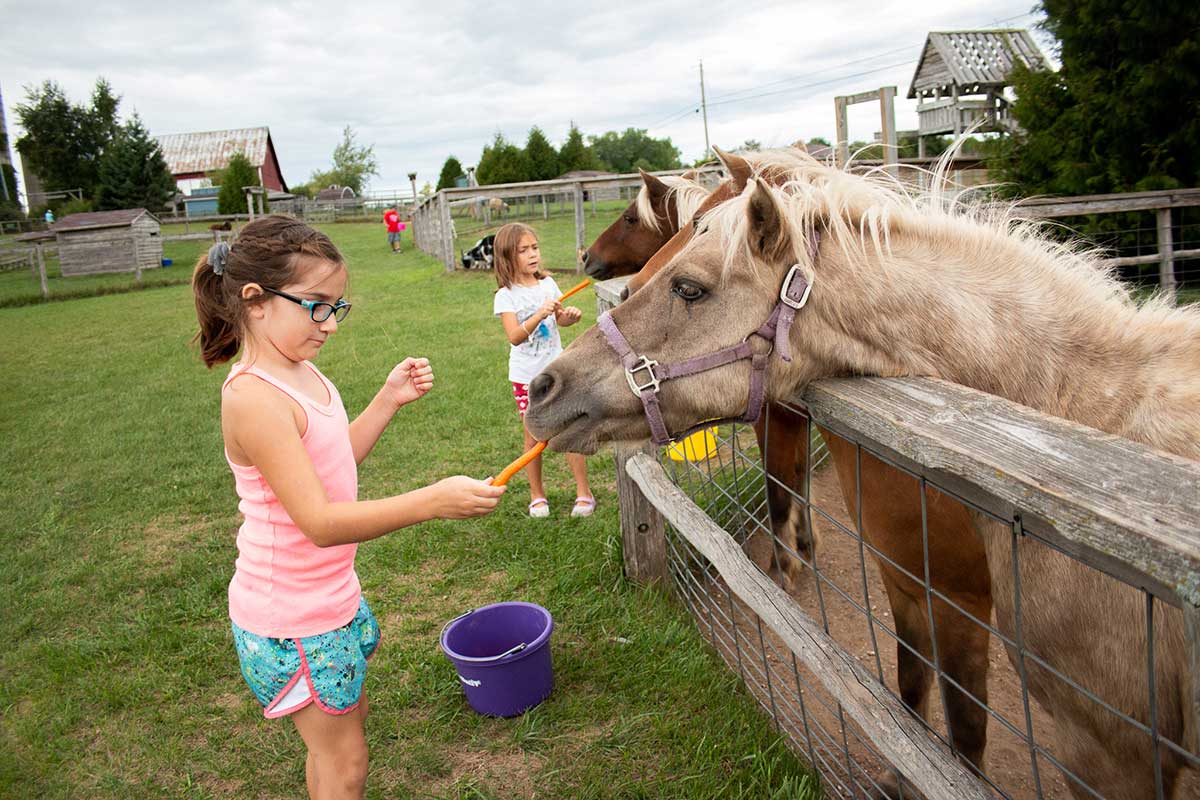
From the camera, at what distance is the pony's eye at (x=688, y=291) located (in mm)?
1738

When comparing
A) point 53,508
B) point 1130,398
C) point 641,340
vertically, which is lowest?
point 53,508

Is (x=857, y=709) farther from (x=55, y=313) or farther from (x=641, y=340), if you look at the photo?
(x=55, y=313)

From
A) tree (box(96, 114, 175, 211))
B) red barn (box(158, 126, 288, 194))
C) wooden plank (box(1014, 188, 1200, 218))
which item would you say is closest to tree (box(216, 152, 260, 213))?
tree (box(96, 114, 175, 211))

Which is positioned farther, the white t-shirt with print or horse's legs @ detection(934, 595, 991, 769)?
the white t-shirt with print

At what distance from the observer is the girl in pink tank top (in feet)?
5.57

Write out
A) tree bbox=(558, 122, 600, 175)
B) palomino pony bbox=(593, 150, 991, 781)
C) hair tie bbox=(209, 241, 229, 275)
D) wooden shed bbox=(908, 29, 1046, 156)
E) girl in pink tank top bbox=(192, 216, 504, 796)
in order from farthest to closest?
tree bbox=(558, 122, 600, 175) → wooden shed bbox=(908, 29, 1046, 156) → palomino pony bbox=(593, 150, 991, 781) → hair tie bbox=(209, 241, 229, 275) → girl in pink tank top bbox=(192, 216, 504, 796)

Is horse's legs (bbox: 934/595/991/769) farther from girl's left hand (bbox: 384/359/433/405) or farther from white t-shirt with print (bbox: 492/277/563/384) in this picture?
white t-shirt with print (bbox: 492/277/563/384)

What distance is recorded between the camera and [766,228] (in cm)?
→ 165

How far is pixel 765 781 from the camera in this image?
2.29 m

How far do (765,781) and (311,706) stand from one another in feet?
4.50

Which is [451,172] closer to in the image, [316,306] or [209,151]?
[209,151]

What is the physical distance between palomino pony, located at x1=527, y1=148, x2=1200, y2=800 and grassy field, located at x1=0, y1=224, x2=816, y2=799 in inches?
41.2

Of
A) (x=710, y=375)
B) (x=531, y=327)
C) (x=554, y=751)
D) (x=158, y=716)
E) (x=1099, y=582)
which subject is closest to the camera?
(x=1099, y=582)

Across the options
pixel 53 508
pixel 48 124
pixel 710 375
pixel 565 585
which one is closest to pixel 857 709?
pixel 710 375
